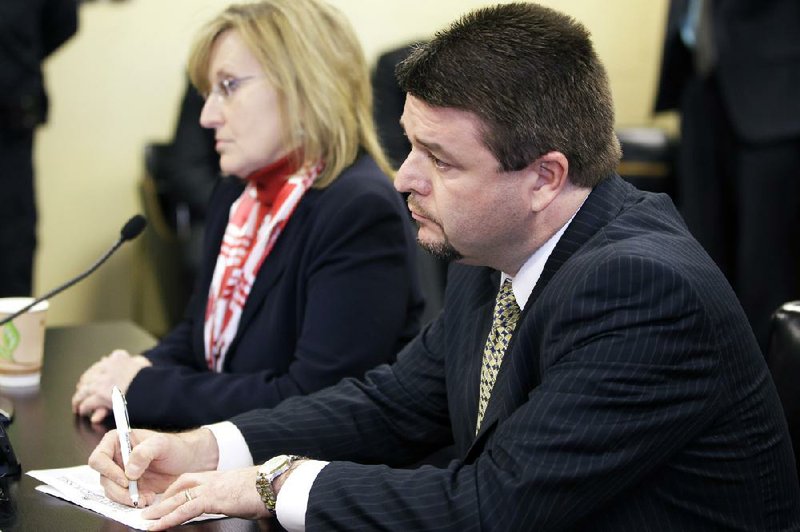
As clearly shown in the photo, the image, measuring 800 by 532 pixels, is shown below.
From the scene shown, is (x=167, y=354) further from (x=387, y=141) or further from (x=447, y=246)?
(x=387, y=141)

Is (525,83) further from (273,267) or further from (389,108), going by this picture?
(389,108)

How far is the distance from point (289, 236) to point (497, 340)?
69cm

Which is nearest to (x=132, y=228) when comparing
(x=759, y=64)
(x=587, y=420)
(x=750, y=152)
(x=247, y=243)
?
(x=247, y=243)

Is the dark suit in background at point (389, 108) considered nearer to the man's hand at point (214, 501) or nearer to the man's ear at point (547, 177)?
the man's ear at point (547, 177)

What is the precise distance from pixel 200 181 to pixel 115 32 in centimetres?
88

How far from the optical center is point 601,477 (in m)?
1.27

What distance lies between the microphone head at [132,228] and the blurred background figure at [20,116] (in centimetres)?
203

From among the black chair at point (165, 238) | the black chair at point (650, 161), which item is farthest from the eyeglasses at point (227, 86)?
the black chair at point (650, 161)

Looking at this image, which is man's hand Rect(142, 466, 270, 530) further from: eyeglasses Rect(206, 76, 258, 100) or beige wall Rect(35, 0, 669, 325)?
beige wall Rect(35, 0, 669, 325)

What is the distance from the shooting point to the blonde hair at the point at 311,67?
2.19 metres

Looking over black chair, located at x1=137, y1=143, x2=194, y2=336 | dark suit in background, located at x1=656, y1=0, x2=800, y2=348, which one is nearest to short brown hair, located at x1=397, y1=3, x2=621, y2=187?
dark suit in background, located at x1=656, y1=0, x2=800, y2=348

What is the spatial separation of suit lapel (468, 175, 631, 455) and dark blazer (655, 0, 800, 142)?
2.77m

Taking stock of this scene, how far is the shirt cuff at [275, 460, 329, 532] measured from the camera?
1.36 metres

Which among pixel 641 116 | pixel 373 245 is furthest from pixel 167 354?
pixel 641 116
